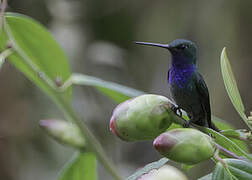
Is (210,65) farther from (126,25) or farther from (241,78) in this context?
(126,25)

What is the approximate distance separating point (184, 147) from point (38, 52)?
699mm

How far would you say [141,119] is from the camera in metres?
0.73

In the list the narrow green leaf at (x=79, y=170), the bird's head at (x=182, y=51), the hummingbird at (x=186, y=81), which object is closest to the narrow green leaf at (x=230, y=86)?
the hummingbird at (x=186, y=81)

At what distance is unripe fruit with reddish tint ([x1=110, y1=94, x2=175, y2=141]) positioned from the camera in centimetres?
73

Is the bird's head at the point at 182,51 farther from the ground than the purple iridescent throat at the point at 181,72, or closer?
farther from the ground

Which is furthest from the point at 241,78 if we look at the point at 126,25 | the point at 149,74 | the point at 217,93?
the point at 126,25

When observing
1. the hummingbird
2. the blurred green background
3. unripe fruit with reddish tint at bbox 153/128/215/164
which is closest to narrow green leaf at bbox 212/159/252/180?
unripe fruit with reddish tint at bbox 153/128/215/164

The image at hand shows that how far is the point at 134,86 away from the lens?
99.7 inches

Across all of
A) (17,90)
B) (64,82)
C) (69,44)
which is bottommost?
(17,90)

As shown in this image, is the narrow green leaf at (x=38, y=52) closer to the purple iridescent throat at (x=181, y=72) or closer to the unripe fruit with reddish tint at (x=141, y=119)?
the purple iridescent throat at (x=181, y=72)

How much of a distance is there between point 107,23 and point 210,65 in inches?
25.4

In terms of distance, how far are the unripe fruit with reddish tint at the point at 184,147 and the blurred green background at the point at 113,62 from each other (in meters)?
1.43

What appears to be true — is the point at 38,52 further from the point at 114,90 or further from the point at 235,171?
the point at 235,171

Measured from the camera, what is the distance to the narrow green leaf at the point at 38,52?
113cm
